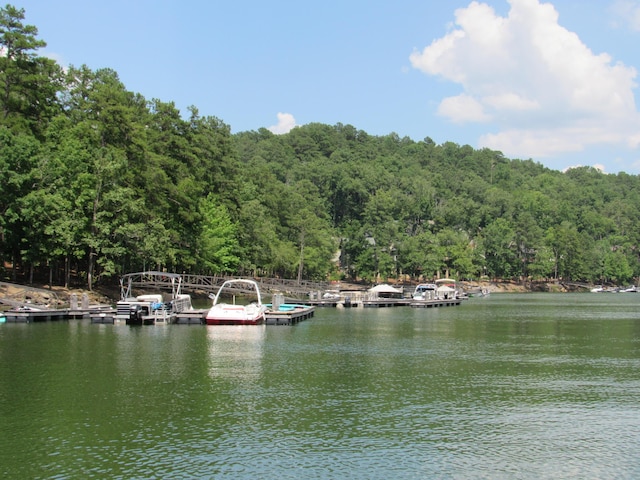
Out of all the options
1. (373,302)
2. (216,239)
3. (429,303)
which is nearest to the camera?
(216,239)

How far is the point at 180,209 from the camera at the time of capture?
77.2 meters

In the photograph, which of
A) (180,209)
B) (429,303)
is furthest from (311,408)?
(429,303)

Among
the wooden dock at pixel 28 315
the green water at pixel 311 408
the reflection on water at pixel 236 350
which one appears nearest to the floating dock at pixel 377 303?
the reflection on water at pixel 236 350

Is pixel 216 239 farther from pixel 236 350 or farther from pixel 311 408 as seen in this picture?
pixel 311 408

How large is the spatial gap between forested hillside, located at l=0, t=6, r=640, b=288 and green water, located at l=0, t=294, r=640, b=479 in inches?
774

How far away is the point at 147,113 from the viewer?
8606 centimetres

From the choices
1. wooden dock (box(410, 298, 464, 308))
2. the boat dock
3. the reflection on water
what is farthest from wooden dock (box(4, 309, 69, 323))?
wooden dock (box(410, 298, 464, 308))

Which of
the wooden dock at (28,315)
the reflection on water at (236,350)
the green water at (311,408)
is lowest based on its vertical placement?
the green water at (311,408)

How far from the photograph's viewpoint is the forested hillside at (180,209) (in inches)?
2368

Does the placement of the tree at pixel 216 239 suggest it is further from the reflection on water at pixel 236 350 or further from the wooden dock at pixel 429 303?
the reflection on water at pixel 236 350

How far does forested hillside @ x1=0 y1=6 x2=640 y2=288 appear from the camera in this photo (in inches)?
2368

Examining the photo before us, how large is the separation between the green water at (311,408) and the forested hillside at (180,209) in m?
19.7

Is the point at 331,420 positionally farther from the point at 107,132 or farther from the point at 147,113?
the point at 147,113

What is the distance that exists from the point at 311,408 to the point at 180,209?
5663 cm
